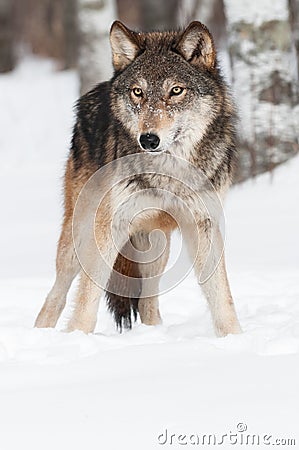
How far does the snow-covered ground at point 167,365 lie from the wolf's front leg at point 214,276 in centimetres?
13

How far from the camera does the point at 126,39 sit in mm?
4781

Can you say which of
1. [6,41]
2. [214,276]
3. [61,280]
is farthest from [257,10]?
[6,41]

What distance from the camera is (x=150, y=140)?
440 cm

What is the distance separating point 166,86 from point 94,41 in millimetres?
7316

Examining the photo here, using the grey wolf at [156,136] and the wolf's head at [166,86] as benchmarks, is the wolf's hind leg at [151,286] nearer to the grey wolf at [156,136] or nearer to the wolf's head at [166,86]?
the grey wolf at [156,136]

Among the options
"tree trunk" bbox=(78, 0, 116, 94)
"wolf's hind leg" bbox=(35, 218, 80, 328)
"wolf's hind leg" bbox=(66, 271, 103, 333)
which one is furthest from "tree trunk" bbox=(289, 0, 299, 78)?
"wolf's hind leg" bbox=(66, 271, 103, 333)

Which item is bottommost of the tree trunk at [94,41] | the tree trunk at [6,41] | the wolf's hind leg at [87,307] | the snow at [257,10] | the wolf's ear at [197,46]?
the tree trunk at [6,41]

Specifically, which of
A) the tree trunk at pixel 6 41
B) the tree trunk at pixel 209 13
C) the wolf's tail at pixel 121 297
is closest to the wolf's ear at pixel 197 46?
the wolf's tail at pixel 121 297

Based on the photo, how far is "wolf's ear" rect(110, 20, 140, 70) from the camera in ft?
15.6

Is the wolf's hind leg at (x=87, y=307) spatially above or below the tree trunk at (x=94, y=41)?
above

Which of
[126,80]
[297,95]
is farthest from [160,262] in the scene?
[297,95]

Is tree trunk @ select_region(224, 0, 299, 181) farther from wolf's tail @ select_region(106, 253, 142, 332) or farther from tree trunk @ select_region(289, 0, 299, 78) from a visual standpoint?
wolf's tail @ select_region(106, 253, 142, 332)

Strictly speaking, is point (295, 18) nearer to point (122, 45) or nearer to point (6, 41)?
point (122, 45)

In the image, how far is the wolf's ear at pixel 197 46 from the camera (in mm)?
4660
